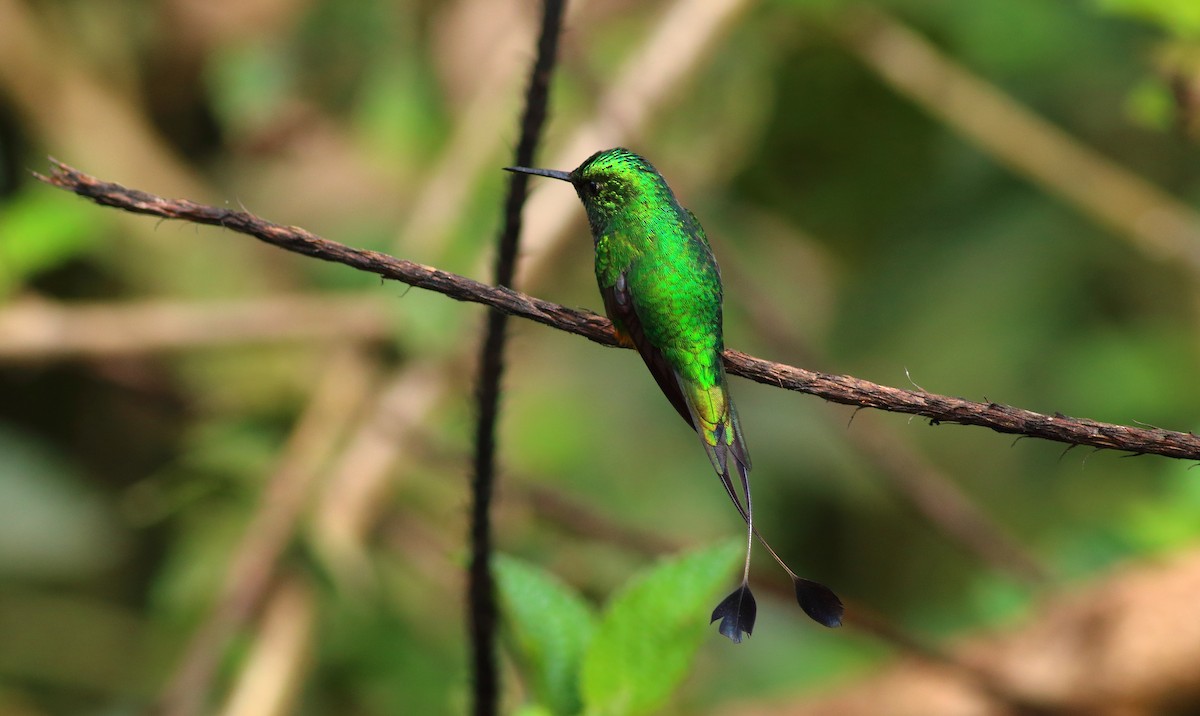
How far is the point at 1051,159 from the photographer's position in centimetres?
282

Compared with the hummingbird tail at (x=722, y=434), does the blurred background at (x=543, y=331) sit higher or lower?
higher

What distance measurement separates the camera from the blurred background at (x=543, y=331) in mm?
2438

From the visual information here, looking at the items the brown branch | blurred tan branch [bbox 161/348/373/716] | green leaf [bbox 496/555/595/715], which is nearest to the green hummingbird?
the brown branch

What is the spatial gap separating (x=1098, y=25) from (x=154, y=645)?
2936mm

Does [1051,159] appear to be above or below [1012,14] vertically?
below

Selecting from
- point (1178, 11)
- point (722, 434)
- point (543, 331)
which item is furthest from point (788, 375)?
point (543, 331)

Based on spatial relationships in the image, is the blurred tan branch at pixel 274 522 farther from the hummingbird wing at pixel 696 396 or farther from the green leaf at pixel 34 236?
the hummingbird wing at pixel 696 396

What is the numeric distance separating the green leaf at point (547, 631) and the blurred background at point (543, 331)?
837mm

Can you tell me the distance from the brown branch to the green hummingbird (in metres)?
0.11

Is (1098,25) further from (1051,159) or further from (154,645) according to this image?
(154,645)

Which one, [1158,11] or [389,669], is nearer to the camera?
[1158,11]

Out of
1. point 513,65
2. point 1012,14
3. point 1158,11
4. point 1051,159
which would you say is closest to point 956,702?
point 1158,11

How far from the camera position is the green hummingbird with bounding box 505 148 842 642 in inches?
38.1

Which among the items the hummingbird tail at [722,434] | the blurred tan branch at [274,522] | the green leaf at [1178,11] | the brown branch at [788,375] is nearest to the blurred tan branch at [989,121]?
the green leaf at [1178,11]
